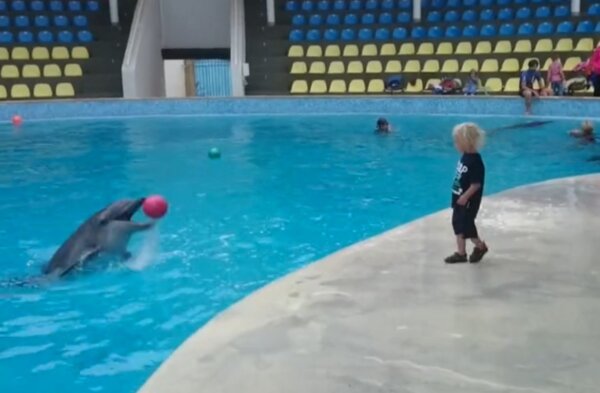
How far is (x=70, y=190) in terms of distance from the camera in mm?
9547

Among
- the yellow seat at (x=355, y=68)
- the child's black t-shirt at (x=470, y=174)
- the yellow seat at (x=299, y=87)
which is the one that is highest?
the child's black t-shirt at (x=470, y=174)

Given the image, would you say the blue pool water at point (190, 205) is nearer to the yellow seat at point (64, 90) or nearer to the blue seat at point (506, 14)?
the yellow seat at point (64, 90)

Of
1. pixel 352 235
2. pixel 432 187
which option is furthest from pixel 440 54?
pixel 352 235

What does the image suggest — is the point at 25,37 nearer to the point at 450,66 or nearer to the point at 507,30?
the point at 450,66

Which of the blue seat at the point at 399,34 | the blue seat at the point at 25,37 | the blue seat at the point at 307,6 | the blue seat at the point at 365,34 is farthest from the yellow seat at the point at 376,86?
the blue seat at the point at 25,37

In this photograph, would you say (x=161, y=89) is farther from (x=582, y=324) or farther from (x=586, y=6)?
(x=582, y=324)

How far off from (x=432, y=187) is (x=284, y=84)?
42.7 ft

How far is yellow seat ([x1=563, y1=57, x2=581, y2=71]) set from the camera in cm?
1812

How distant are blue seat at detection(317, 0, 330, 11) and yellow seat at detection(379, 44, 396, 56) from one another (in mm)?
3145

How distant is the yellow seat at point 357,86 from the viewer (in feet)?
66.4

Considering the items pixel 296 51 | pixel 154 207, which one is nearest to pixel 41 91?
pixel 296 51

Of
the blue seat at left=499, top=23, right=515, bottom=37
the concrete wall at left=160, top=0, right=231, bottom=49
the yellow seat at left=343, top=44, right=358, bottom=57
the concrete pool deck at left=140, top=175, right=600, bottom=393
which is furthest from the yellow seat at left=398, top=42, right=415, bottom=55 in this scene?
the concrete pool deck at left=140, top=175, right=600, bottom=393

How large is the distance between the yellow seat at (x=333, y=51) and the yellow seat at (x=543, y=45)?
5.34 metres

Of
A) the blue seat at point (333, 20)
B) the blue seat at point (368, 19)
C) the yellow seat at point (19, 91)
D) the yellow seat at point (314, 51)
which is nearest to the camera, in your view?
the yellow seat at point (19, 91)
